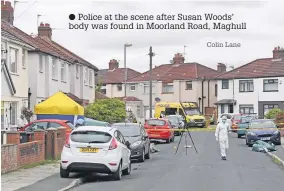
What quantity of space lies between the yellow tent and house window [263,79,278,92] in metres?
36.6

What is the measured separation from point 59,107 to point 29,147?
10550 mm

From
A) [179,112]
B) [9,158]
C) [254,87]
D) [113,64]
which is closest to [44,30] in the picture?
[179,112]

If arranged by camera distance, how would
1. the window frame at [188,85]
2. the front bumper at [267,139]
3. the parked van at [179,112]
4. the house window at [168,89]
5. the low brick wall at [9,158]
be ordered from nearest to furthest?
the low brick wall at [9,158], the front bumper at [267,139], the parked van at [179,112], the window frame at [188,85], the house window at [168,89]

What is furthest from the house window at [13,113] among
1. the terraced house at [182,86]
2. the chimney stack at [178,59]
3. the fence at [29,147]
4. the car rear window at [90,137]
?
the chimney stack at [178,59]

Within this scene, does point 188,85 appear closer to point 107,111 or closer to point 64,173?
point 107,111

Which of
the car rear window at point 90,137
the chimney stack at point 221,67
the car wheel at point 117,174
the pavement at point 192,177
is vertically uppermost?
the chimney stack at point 221,67

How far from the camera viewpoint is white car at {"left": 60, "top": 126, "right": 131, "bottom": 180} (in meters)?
16.0

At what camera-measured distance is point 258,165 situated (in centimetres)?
2116

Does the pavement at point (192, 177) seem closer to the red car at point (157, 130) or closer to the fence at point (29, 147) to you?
the fence at point (29, 147)

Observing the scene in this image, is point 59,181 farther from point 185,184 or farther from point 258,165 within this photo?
point 258,165

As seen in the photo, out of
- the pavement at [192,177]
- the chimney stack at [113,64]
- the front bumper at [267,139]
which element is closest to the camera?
the pavement at [192,177]

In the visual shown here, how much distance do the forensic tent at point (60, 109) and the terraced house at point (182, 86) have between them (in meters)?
38.9

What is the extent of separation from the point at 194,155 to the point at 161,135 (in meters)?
8.49

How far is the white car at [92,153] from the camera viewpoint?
16.0 m
